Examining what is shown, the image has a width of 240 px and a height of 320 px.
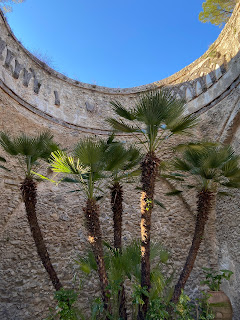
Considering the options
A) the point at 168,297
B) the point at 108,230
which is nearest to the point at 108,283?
the point at 168,297

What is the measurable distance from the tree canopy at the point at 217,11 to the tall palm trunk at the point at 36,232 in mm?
10808

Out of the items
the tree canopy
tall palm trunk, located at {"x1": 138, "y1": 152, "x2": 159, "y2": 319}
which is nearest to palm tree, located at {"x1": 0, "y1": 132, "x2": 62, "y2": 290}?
tall palm trunk, located at {"x1": 138, "y1": 152, "x2": 159, "y2": 319}

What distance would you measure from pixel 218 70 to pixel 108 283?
24.2 ft

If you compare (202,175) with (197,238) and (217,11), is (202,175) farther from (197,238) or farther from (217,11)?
(217,11)

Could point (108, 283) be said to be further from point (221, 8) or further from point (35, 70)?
point (221, 8)

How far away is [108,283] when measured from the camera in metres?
4.09

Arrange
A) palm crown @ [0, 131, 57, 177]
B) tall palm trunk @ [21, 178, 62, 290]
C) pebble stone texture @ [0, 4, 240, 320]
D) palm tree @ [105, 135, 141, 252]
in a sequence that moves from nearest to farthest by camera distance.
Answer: tall palm trunk @ [21, 178, 62, 290], palm tree @ [105, 135, 141, 252], palm crown @ [0, 131, 57, 177], pebble stone texture @ [0, 4, 240, 320]

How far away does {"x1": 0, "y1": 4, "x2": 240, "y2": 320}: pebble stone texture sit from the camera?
5648mm

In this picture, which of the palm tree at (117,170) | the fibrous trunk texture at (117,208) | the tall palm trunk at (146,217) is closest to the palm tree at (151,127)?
the tall palm trunk at (146,217)

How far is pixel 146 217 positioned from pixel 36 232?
6.01ft

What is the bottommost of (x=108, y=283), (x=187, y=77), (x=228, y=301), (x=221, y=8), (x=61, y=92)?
(x=228, y=301)

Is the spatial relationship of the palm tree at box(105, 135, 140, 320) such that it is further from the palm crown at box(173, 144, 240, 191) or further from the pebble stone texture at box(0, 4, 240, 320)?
the pebble stone texture at box(0, 4, 240, 320)

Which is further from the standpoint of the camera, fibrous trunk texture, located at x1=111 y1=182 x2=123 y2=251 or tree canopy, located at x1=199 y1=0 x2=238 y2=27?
tree canopy, located at x1=199 y1=0 x2=238 y2=27

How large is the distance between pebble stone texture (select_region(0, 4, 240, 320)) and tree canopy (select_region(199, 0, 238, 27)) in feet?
10.2
